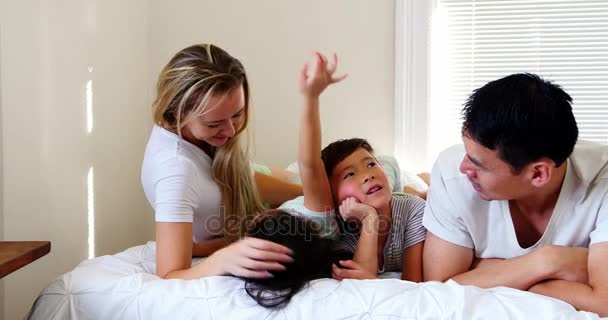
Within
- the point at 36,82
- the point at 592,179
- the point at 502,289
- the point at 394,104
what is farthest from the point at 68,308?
the point at 394,104

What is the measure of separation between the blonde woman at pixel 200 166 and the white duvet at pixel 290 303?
86 millimetres

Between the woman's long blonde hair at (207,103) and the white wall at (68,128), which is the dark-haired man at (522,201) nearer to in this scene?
the woman's long blonde hair at (207,103)

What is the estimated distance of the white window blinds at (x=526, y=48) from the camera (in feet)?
8.48

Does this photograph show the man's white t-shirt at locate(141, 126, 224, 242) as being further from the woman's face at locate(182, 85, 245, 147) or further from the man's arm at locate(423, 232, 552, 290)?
the man's arm at locate(423, 232, 552, 290)

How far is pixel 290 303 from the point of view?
118cm

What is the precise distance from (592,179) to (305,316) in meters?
0.70

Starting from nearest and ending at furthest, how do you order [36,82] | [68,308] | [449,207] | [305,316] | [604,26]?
[305,316]
[68,308]
[449,207]
[36,82]
[604,26]

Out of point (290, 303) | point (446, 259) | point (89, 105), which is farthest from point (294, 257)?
point (89, 105)

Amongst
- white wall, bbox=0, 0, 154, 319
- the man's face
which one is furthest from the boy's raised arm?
white wall, bbox=0, 0, 154, 319

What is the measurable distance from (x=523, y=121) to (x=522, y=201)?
25cm

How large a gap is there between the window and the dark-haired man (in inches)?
45.9

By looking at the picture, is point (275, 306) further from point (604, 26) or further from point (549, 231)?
point (604, 26)

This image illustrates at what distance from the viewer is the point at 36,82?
175 cm

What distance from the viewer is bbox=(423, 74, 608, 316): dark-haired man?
1234 mm
